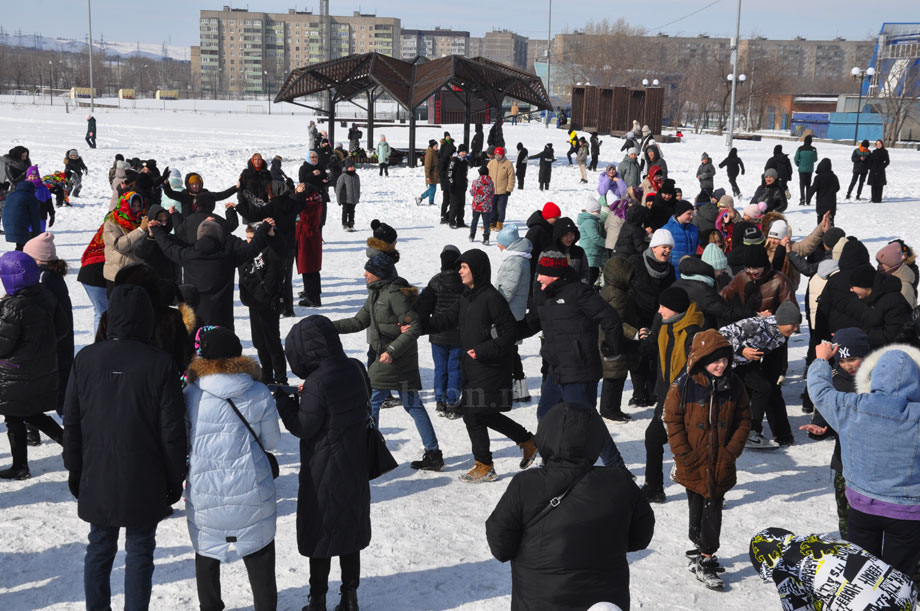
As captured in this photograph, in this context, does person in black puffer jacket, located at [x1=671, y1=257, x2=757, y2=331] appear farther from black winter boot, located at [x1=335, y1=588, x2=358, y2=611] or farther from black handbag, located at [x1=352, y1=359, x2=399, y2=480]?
black winter boot, located at [x1=335, y1=588, x2=358, y2=611]

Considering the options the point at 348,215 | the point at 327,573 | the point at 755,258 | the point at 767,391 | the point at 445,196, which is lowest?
the point at 327,573

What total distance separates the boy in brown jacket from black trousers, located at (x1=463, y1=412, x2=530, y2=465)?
4.75 feet

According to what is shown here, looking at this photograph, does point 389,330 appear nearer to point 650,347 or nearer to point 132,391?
point 650,347

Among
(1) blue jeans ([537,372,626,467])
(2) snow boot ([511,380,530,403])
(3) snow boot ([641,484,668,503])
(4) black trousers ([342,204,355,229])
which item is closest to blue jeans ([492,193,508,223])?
(4) black trousers ([342,204,355,229])

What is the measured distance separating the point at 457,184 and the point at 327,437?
12795 millimetres

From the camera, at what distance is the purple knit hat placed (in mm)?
4969

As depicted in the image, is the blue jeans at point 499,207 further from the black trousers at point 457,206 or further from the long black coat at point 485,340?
the long black coat at point 485,340

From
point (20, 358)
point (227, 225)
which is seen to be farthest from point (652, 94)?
point (20, 358)

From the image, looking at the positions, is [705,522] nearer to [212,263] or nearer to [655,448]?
[655,448]

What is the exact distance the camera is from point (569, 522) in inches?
107

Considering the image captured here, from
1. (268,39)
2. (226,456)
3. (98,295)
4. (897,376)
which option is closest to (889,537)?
(897,376)

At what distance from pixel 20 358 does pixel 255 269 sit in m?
2.43

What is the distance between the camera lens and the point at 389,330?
5.79m

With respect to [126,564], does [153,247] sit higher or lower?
higher
